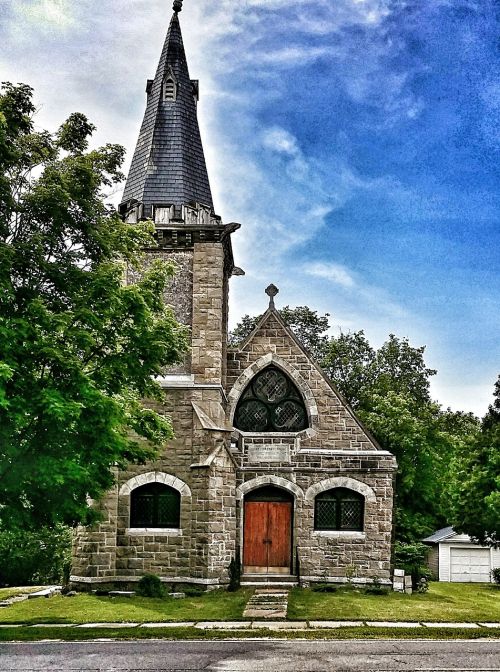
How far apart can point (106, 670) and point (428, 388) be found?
34.7m

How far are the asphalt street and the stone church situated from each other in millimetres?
7778

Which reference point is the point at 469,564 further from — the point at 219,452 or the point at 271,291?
the point at 219,452

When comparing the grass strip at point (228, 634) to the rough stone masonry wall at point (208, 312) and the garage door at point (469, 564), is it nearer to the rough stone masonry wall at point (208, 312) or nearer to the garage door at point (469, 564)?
the rough stone masonry wall at point (208, 312)

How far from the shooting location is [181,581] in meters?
21.2

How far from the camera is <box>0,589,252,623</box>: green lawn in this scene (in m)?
16.9

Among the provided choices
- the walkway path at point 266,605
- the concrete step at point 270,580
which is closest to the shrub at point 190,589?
the walkway path at point 266,605

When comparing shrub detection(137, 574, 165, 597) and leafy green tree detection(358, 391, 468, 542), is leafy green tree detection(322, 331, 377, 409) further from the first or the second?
shrub detection(137, 574, 165, 597)

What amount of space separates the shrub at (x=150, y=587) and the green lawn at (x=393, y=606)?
10.9 feet

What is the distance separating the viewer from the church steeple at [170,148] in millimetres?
23672

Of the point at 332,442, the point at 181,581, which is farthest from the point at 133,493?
the point at 332,442

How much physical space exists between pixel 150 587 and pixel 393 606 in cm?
607

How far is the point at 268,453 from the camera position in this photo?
24125mm

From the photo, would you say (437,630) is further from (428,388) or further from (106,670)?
(428,388)

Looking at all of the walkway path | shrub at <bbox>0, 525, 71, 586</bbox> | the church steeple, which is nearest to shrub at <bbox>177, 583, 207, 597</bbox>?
the walkway path
